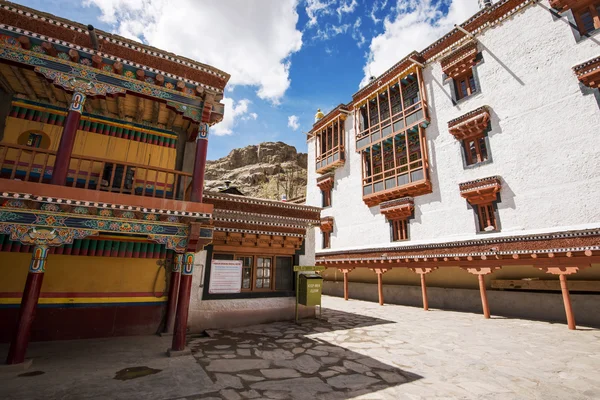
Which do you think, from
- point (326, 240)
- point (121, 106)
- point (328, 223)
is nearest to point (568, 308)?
point (328, 223)

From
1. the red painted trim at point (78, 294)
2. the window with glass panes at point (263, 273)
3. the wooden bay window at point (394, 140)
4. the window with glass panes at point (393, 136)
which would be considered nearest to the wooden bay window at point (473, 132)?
the wooden bay window at point (394, 140)

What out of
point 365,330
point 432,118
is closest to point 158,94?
point 365,330

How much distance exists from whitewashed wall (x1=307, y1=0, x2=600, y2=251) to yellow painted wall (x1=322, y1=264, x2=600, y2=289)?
6.07ft

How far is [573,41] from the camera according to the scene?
10906 mm

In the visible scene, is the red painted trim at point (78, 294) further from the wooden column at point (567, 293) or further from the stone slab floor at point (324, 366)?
the wooden column at point (567, 293)

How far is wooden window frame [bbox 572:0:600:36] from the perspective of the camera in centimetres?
1045

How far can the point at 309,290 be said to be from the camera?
946 centimetres

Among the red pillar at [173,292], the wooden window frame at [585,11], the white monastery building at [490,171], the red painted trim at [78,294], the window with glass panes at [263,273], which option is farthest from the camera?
the wooden window frame at [585,11]

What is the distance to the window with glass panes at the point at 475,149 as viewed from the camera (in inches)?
525

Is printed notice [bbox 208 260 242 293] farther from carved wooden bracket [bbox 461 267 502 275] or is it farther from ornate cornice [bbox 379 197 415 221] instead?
ornate cornice [bbox 379 197 415 221]

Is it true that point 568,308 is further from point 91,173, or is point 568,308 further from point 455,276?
point 91,173

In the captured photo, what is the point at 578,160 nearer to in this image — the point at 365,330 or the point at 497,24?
the point at 497,24

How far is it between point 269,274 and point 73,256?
582 centimetres

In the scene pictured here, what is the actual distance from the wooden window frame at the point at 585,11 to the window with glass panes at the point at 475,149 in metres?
5.03
